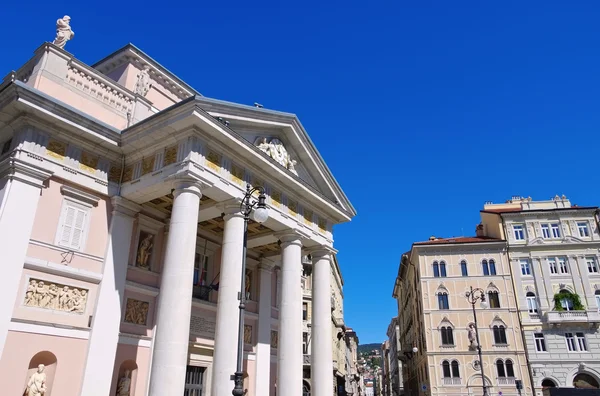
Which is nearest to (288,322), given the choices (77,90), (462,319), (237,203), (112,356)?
(237,203)

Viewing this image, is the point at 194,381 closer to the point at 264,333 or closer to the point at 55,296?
the point at 264,333

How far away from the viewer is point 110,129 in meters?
14.8

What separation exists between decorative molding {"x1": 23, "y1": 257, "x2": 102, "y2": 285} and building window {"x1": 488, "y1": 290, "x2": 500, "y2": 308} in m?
36.9

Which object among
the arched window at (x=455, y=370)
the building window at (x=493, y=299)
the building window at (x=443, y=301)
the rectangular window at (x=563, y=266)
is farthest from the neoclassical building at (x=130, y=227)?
the rectangular window at (x=563, y=266)

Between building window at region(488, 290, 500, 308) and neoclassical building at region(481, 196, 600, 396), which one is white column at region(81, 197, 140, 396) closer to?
building window at region(488, 290, 500, 308)

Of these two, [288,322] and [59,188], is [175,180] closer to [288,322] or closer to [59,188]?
[59,188]

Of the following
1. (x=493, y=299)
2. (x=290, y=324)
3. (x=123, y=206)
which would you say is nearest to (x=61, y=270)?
(x=123, y=206)

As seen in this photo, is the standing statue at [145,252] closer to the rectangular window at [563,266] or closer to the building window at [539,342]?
the building window at [539,342]

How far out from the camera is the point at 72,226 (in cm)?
1389

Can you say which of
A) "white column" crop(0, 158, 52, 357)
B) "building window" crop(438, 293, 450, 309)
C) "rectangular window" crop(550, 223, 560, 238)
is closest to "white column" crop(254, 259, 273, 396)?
"white column" crop(0, 158, 52, 357)

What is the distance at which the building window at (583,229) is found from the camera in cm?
4200

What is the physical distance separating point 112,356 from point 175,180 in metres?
5.55

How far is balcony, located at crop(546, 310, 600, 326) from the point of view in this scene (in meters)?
38.7

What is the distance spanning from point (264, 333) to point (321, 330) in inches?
133
